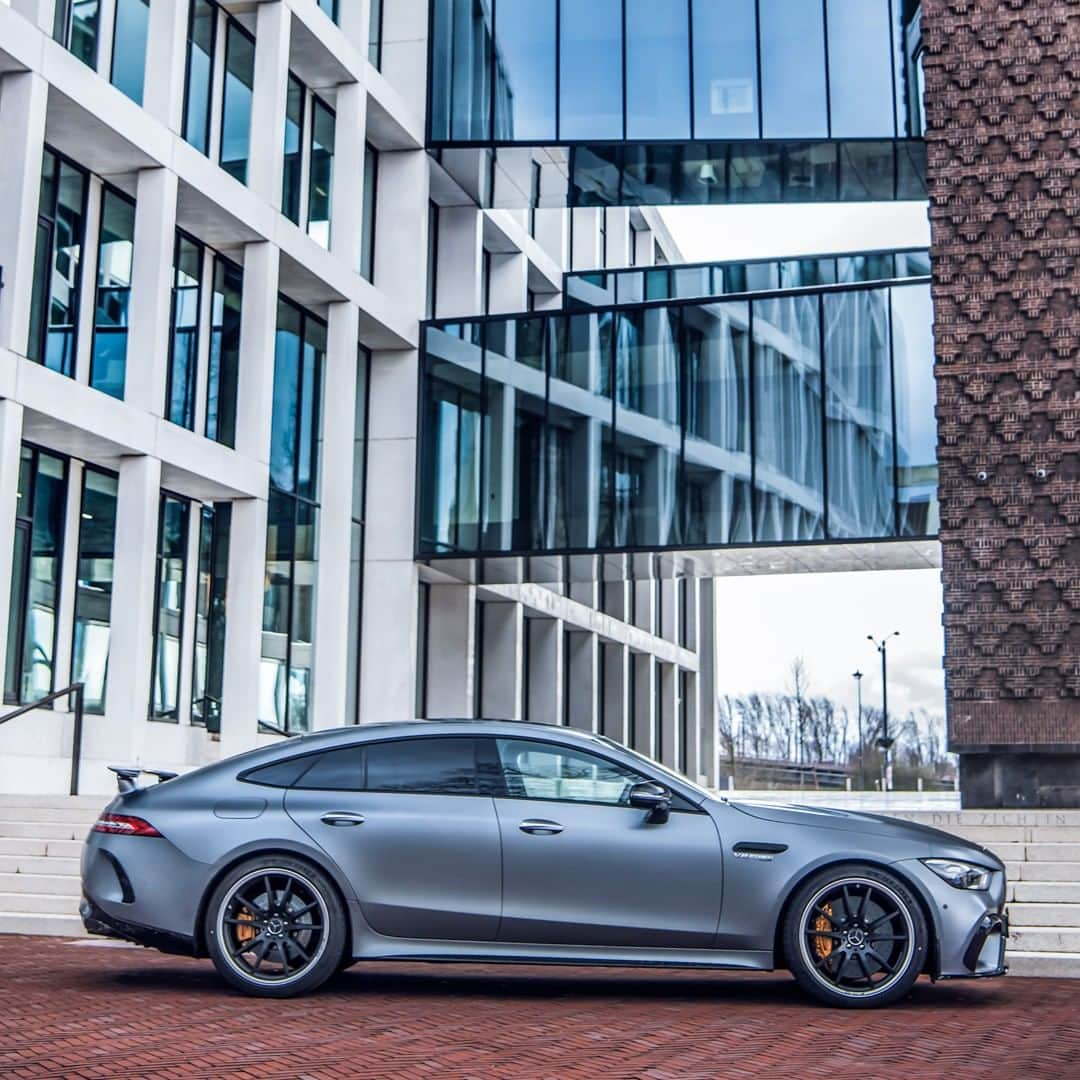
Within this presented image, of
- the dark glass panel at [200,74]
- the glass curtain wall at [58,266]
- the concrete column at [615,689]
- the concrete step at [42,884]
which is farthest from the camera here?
the concrete column at [615,689]

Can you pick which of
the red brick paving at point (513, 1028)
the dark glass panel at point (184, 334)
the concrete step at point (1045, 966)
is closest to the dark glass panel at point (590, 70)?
the dark glass panel at point (184, 334)

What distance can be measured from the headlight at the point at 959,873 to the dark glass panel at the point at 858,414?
1494 cm

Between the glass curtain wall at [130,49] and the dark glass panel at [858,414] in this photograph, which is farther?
the dark glass panel at [858,414]

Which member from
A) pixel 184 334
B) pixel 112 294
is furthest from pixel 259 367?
pixel 112 294

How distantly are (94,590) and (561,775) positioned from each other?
12929 millimetres

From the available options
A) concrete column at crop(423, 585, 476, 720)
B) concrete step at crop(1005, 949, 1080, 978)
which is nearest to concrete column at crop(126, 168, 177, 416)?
concrete column at crop(423, 585, 476, 720)

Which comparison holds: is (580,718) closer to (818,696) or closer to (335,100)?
(335,100)

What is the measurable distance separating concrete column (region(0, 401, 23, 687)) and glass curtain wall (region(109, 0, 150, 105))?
5.58 meters

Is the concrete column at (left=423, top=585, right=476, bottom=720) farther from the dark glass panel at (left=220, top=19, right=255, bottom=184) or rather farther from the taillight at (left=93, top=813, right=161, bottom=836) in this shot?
the taillight at (left=93, top=813, right=161, bottom=836)

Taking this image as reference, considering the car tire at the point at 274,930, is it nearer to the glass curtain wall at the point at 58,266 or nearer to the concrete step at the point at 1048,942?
the concrete step at the point at 1048,942

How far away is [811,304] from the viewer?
2333cm

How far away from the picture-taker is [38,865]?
1241cm

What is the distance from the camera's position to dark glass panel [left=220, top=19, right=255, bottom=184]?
73.9 ft

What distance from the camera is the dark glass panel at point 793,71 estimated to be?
960 inches
